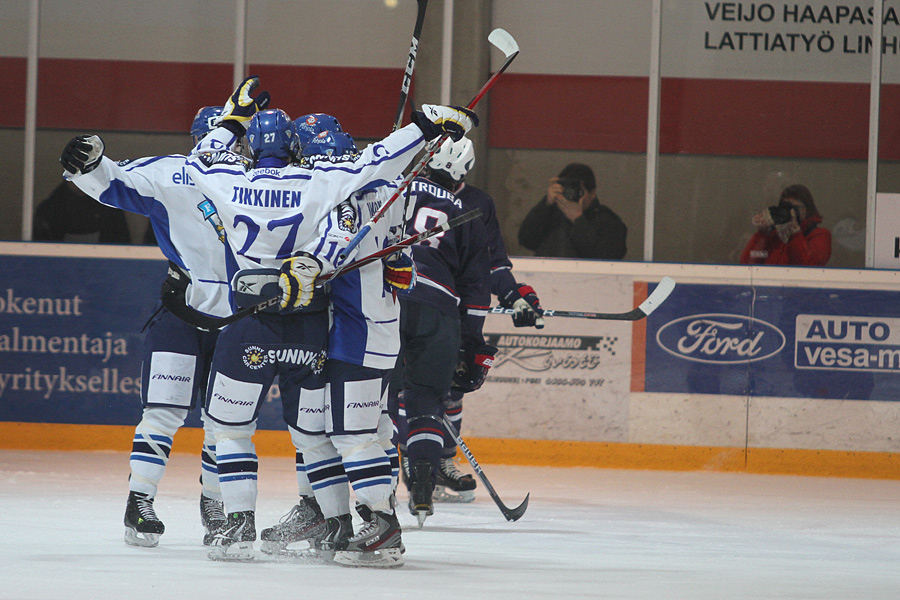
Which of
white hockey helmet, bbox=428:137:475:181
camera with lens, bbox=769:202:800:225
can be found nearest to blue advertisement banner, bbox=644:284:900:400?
camera with lens, bbox=769:202:800:225

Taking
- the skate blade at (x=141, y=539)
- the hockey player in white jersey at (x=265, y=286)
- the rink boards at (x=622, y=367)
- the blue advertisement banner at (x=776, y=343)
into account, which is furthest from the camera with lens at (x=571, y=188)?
the skate blade at (x=141, y=539)

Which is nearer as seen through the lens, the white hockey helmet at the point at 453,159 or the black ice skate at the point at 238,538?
the black ice skate at the point at 238,538

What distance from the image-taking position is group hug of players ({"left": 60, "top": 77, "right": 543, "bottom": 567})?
121 inches

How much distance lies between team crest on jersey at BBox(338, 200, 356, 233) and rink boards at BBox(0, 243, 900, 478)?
255cm

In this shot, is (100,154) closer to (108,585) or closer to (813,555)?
(108,585)

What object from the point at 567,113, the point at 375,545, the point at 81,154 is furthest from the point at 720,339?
the point at 81,154

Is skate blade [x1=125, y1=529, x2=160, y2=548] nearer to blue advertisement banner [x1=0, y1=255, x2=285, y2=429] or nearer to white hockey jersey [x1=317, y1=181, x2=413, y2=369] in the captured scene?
white hockey jersey [x1=317, y1=181, x2=413, y2=369]

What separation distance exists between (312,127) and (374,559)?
1.20 m

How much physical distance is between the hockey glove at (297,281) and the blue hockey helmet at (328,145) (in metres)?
0.39

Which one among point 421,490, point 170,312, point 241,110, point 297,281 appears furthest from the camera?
point 421,490

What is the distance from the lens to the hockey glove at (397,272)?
10.6 feet

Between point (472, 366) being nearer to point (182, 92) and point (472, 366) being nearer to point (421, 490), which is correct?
point (421, 490)

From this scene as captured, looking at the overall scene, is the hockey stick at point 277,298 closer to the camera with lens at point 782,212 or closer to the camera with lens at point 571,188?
the camera with lens at point 571,188

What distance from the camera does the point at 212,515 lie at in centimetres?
343
